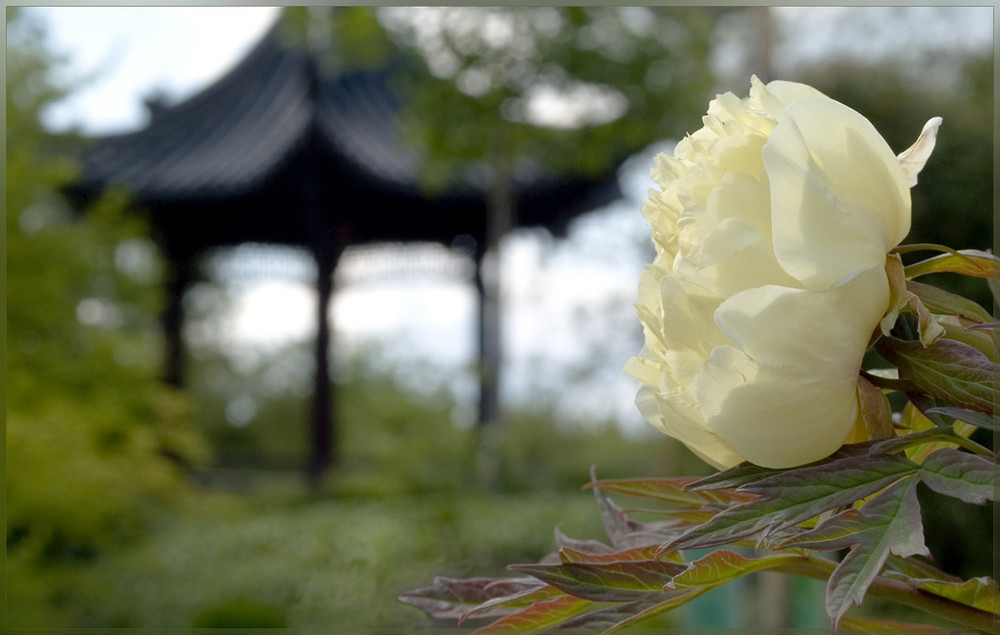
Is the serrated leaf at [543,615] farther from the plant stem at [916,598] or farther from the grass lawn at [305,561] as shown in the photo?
the grass lawn at [305,561]

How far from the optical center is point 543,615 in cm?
16

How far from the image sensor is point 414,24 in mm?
3824

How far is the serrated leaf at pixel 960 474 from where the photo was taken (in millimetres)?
140

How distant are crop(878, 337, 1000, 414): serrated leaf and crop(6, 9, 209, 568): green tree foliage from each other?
2.83m

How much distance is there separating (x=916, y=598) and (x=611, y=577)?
0.07 m

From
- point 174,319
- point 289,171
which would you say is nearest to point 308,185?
point 289,171

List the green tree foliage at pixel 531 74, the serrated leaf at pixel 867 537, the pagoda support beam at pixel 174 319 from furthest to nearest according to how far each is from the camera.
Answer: the pagoda support beam at pixel 174 319, the green tree foliage at pixel 531 74, the serrated leaf at pixel 867 537

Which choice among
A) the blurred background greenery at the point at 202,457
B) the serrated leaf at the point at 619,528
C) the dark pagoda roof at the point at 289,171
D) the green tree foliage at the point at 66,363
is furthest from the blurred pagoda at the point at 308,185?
the serrated leaf at the point at 619,528

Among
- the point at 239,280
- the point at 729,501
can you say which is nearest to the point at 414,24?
the point at 239,280

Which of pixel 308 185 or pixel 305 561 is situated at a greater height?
pixel 308 185

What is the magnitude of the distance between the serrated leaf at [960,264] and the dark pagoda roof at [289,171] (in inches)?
154

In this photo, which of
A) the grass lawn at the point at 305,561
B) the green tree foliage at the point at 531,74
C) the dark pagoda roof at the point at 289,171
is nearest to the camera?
the grass lawn at the point at 305,561

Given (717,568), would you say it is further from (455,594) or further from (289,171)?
(289,171)

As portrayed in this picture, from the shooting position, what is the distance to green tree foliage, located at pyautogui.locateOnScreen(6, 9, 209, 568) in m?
2.91
